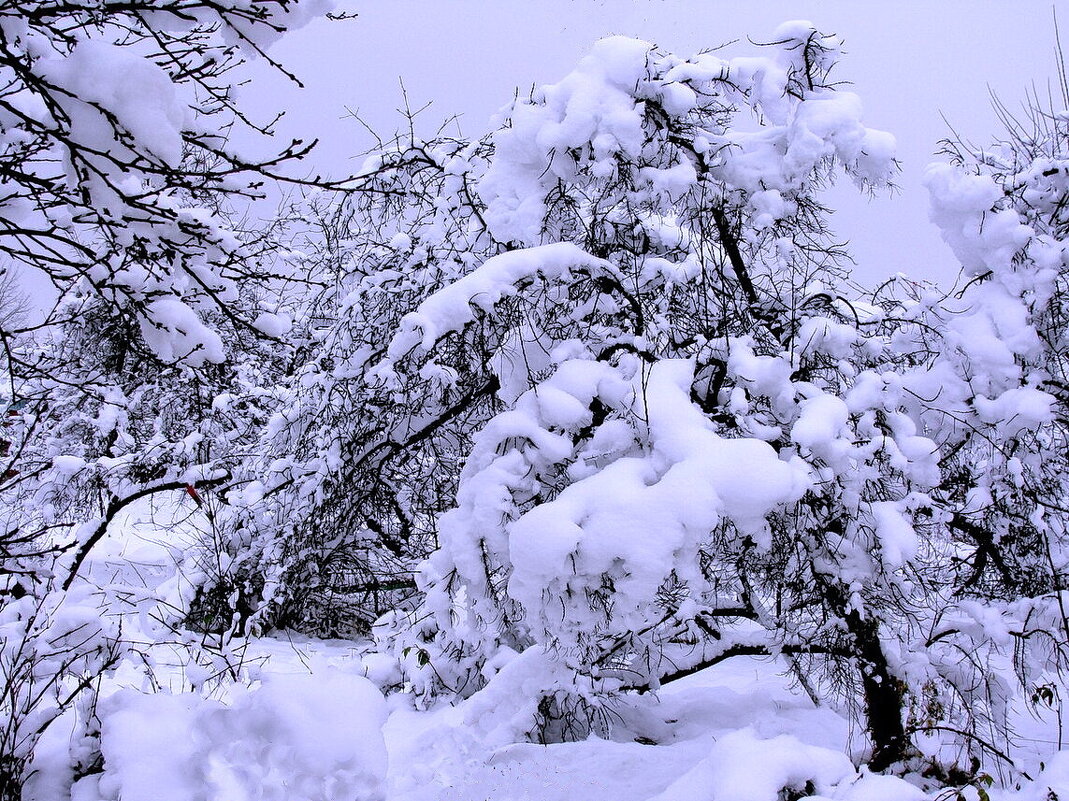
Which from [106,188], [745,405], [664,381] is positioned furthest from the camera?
[745,405]

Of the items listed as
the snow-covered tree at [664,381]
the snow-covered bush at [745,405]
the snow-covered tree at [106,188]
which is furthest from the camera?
the snow-covered bush at [745,405]

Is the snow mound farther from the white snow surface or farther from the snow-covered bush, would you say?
the snow-covered bush

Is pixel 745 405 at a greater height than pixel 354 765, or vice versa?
pixel 745 405

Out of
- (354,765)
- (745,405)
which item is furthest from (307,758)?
(745,405)

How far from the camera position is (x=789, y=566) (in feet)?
12.8

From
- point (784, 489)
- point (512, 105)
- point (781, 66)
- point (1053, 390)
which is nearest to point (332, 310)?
point (512, 105)

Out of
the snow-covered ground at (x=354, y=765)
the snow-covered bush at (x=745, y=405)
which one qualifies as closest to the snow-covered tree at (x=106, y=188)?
the snow-covered ground at (x=354, y=765)

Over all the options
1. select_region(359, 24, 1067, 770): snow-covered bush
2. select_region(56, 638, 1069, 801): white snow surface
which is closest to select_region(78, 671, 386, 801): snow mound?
select_region(56, 638, 1069, 801): white snow surface

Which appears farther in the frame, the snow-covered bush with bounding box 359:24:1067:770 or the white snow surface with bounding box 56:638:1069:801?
the snow-covered bush with bounding box 359:24:1067:770

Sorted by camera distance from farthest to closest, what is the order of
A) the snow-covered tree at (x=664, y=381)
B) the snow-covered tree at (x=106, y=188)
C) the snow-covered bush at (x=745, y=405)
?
the snow-covered bush at (x=745, y=405) → the snow-covered tree at (x=664, y=381) → the snow-covered tree at (x=106, y=188)

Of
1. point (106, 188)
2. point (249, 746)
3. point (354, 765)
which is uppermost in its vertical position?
point (106, 188)

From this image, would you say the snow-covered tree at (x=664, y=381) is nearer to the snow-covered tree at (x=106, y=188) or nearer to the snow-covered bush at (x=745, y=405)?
the snow-covered bush at (x=745, y=405)

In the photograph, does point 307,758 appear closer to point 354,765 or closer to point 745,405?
point 354,765

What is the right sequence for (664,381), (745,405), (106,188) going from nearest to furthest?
1. (106,188)
2. (664,381)
3. (745,405)
